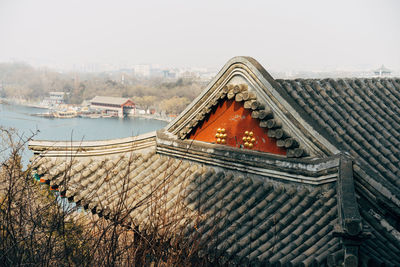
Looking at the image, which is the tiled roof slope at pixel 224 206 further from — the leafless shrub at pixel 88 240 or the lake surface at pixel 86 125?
the lake surface at pixel 86 125

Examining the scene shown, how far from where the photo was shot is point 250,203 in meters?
6.88

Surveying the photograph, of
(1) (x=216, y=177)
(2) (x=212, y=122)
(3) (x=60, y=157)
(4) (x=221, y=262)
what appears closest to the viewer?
(4) (x=221, y=262)

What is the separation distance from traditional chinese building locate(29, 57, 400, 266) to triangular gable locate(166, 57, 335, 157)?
18mm

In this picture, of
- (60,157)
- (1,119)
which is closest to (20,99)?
(1,119)

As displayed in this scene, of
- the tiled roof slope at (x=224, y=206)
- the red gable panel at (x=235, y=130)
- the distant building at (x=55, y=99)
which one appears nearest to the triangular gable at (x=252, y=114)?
the red gable panel at (x=235, y=130)

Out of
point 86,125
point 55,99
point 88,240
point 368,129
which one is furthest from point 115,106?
point 88,240

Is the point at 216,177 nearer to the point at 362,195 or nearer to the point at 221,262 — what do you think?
the point at 221,262

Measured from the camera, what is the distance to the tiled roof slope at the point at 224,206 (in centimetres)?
559

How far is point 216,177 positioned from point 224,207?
85 centimetres

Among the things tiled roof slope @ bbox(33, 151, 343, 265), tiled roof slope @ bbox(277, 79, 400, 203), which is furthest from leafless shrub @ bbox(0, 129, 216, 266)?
tiled roof slope @ bbox(277, 79, 400, 203)

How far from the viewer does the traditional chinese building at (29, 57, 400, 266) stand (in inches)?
220

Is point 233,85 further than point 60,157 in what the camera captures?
No

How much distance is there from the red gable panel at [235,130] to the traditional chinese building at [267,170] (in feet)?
0.07

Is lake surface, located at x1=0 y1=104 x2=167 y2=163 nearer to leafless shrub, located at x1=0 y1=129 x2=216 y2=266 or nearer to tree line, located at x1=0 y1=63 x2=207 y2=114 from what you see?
tree line, located at x1=0 y1=63 x2=207 y2=114
